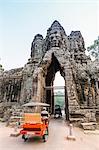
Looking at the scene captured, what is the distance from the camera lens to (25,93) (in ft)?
56.3

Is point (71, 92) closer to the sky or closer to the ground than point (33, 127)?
closer to the sky

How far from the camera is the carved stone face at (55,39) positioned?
1848 centimetres

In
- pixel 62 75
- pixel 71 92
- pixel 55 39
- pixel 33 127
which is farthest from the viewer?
pixel 55 39

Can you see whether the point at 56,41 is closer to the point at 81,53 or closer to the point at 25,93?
the point at 81,53

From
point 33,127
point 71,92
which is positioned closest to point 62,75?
point 71,92

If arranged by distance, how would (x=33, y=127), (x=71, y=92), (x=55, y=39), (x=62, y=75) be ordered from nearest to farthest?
1. (x=33, y=127)
2. (x=71, y=92)
3. (x=62, y=75)
4. (x=55, y=39)

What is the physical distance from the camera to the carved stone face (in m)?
18.5

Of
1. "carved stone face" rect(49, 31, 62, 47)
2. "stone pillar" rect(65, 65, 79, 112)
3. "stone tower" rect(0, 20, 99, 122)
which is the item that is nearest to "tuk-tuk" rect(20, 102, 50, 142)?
"stone tower" rect(0, 20, 99, 122)


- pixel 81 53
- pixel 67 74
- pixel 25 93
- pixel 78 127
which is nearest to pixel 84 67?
pixel 81 53

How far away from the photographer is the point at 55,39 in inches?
736

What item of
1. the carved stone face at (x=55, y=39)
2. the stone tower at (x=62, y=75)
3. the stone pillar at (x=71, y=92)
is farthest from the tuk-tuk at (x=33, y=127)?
the carved stone face at (x=55, y=39)

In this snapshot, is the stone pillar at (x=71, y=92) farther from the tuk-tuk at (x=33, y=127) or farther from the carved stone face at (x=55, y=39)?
the tuk-tuk at (x=33, y=127)

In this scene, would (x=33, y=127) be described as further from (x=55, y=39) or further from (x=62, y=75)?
(x=55, y=39)

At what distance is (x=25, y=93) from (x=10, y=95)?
131 inches
